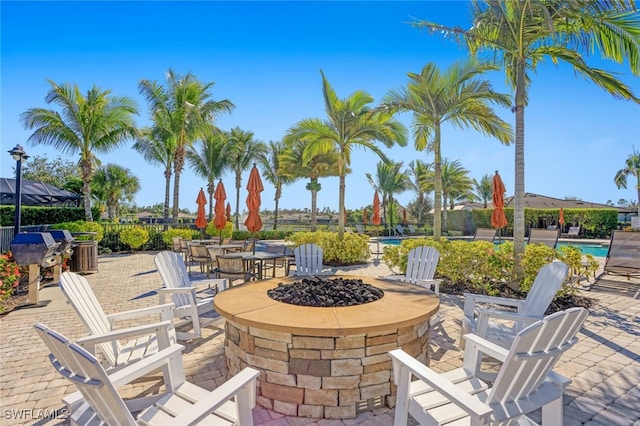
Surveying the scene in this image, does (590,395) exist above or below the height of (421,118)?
below

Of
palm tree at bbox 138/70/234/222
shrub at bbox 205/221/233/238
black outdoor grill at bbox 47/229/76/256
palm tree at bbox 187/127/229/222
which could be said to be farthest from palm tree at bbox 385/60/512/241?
palm tree at bbox 187/127/229/222

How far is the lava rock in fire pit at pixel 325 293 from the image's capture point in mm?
2943

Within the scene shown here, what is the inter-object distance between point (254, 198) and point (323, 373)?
4.90 m

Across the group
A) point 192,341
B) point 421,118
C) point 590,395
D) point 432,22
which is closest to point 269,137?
point 421,118

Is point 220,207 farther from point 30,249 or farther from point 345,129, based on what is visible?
point 345,129

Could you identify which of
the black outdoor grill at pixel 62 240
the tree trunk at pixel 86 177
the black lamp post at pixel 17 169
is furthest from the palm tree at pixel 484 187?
the black lamp post at pixel 17 169

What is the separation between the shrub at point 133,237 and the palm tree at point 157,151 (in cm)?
198

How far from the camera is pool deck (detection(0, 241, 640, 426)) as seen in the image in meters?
2.32

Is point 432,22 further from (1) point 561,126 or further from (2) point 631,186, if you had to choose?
(2) point 631,186

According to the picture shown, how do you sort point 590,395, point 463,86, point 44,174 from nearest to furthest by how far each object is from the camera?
point 590,395 → point 463,86 → point 44,174

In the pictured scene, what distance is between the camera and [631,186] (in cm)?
2730

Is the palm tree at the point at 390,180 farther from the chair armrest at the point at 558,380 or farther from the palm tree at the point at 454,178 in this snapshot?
the chair armrest at the point at 558,380

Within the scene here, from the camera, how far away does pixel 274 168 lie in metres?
24.5

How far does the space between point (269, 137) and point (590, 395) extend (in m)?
23.4
